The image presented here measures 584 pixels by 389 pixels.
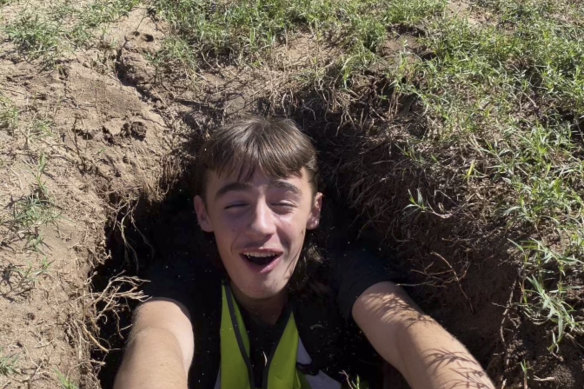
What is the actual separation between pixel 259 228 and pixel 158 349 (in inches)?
25.7

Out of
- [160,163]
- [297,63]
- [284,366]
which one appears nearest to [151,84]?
[160,163]

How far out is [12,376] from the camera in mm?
2660

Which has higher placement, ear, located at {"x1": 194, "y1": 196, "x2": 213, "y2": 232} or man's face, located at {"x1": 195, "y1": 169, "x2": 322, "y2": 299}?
man's face, located at {"x1": 195, "y1": 169, "x2": 322, "y2": 299}

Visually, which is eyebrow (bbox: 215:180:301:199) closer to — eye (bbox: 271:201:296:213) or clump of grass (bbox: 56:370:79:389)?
eye (bbox: 271:201:296:213)

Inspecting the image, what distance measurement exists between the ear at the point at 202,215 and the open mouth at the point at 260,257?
0.31 meters

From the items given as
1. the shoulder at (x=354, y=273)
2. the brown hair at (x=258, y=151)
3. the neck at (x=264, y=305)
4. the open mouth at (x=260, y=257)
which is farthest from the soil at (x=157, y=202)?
the open mouth at (x=260, y=257)

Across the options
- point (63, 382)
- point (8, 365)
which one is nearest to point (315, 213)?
point (63, 382)

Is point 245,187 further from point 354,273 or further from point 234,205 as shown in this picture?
point 354,273

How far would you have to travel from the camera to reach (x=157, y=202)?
154 inches

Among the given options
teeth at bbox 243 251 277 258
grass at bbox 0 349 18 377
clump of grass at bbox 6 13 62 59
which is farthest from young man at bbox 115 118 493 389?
clump of grass at bbox 6 13 62 59

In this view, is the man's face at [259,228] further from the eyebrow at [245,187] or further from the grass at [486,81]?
the grass at [486,81]

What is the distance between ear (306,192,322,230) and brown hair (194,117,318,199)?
4 centimetres

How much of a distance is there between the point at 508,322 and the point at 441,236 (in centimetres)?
51

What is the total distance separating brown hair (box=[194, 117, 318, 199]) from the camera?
3451mm
